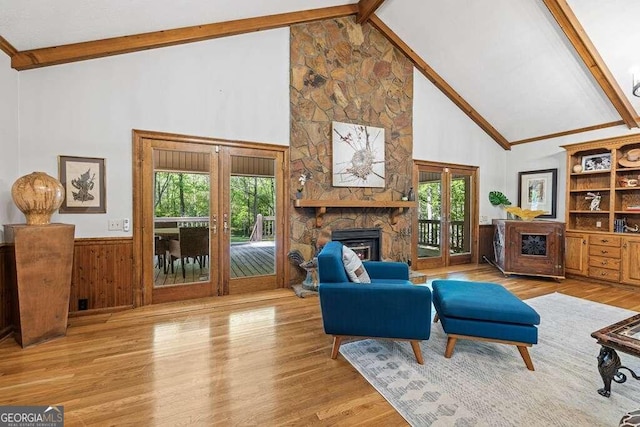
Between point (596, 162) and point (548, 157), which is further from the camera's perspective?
point (548, 157)

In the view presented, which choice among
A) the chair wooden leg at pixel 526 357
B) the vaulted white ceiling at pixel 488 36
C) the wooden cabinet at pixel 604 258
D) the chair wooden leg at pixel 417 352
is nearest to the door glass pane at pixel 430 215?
the vaulted white ceiling at pixel 488 36

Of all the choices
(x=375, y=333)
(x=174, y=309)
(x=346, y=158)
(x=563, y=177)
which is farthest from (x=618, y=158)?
(x=174, y=309)

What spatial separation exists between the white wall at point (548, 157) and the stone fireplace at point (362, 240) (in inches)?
146

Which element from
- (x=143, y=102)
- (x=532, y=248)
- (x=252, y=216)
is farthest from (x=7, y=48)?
(x=532, y=248)

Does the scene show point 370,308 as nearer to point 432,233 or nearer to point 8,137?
point 8,137

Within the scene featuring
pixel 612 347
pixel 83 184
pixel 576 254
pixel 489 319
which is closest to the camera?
pixel 612 347

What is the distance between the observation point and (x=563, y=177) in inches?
213

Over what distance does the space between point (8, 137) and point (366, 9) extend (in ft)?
16.2

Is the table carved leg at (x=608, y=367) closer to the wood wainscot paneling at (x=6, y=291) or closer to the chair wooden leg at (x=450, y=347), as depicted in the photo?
the chair wooden leg at (x=450, y=347)

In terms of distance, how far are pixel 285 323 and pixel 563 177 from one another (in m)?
5.97

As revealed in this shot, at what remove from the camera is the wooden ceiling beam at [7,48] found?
2664 mm

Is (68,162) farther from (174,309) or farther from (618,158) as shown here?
(618,158)

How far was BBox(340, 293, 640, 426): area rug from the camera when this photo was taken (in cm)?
170

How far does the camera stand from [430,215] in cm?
582
